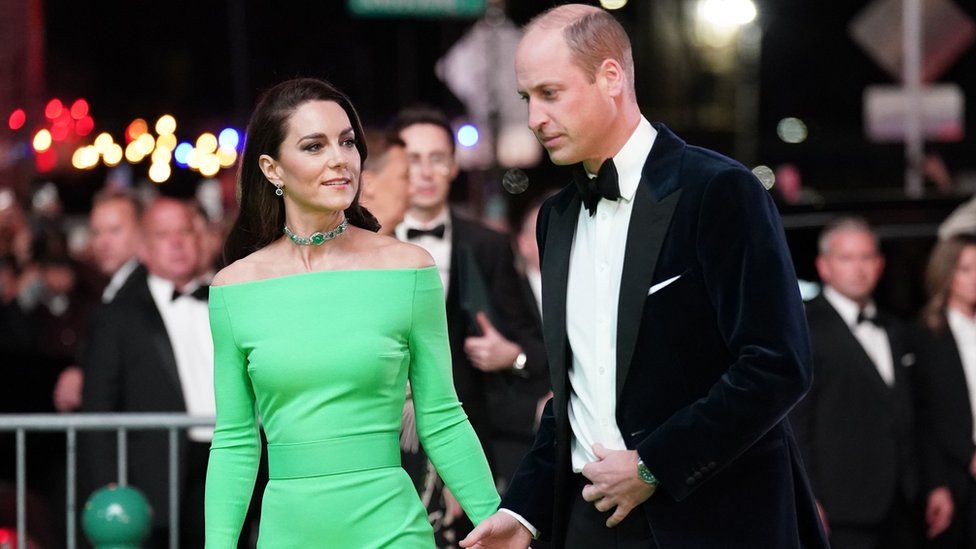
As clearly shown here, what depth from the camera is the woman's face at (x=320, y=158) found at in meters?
4.27

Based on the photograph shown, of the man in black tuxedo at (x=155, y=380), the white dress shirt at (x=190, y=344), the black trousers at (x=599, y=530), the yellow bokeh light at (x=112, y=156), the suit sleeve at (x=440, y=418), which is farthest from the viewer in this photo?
the yellow bokeh light at (x=112, y=156)

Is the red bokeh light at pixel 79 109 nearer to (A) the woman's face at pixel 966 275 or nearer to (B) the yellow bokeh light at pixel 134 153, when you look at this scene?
(B) the yellow bokeh light at pixel 134 153

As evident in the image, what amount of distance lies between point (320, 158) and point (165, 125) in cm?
2943

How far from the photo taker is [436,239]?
6879mm

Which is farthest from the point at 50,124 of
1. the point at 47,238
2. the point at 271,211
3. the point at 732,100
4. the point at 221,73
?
the point at 732,100

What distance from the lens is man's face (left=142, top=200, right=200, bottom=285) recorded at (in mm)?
A: 8555

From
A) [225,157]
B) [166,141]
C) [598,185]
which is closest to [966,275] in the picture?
[598,185]

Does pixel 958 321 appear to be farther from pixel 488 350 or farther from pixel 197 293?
pixel 197 293

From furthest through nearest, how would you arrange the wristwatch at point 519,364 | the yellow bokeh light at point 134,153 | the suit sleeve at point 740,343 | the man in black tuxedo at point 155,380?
the yellow bokeh light at point 134,153 < the man in black tuxedo at point 155,380 < the wristwatch at point 519,364 < the suit sleeve at point 740,343

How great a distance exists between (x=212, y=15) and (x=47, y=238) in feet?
85.9

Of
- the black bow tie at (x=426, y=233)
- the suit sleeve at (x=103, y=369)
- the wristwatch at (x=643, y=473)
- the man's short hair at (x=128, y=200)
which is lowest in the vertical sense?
the suit sleeve at (x=103, y=369)

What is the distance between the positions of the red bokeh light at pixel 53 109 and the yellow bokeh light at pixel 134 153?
2.44 meters

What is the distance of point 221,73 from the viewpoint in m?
37.0

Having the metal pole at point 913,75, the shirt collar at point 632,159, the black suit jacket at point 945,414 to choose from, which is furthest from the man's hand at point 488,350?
the metal pole at point 913,75
